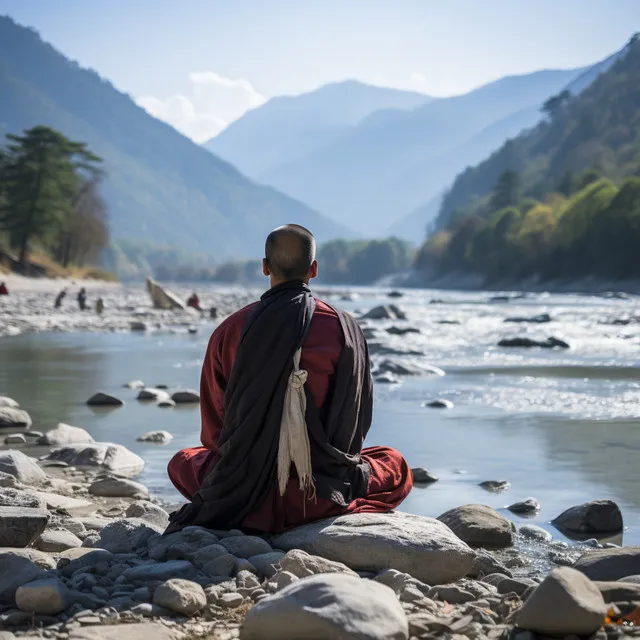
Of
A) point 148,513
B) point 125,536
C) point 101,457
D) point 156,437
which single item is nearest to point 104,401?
point 156,437

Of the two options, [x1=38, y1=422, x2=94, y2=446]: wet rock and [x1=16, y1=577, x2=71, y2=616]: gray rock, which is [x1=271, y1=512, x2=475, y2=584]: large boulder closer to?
[x1=16, y1=577, x2=71, y2=616]: gray rock

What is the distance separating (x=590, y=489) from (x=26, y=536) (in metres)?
4.49

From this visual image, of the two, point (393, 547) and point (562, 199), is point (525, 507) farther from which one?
point (562, 199)

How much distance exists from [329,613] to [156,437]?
6433 mm

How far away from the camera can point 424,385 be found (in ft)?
48.6

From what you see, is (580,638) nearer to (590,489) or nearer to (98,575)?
(98,575)

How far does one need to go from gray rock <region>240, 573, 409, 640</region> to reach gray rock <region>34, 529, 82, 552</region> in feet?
5.52

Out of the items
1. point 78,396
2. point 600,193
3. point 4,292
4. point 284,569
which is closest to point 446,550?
point 284,569

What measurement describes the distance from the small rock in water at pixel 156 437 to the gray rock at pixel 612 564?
550 cm

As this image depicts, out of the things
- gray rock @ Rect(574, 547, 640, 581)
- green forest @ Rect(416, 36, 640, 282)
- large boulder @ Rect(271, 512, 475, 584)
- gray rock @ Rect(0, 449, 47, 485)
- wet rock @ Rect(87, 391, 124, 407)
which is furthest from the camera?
green forest @ Rect(416, 36, 640, 282)

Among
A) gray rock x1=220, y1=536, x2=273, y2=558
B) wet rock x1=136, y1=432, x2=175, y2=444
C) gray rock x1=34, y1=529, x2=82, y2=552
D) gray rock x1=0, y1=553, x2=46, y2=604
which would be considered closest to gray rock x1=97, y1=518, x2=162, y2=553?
gray rock x1=34, y1=529, x2=82, y2=552

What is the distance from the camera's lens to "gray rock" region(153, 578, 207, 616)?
3.76 m

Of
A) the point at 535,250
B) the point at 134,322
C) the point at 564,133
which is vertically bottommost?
the point at 134,322

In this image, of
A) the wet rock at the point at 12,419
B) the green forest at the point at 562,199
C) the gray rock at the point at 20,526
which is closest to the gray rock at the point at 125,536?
the gray rock at the point at 20,526
